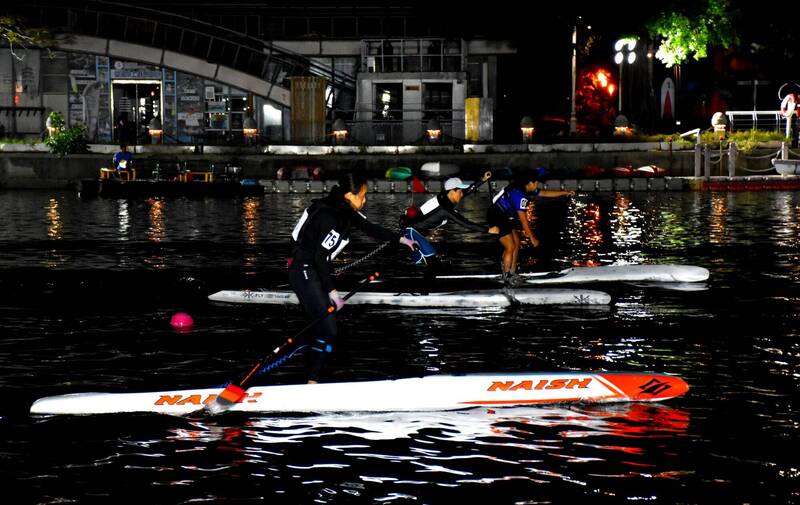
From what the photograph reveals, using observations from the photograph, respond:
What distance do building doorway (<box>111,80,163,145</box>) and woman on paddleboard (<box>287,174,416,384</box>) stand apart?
4539 cm

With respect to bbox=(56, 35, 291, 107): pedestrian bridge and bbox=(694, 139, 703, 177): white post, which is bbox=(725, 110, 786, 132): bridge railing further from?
bbox=(56, 35, 291, 107): pedestrian bridge

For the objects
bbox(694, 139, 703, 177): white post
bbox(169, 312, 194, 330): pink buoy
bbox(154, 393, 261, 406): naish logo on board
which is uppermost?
bbox(694, 139, 703, 177): white post

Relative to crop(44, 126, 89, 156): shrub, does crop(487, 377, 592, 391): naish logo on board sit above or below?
below

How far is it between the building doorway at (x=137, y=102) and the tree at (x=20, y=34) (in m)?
4.34

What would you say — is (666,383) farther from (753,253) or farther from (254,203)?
(254,203)

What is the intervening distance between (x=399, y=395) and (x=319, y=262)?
58.2 inches

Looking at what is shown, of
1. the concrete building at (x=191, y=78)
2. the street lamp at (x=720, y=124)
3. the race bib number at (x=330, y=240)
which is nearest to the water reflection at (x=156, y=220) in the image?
the concrete building at (x=191, y=78)

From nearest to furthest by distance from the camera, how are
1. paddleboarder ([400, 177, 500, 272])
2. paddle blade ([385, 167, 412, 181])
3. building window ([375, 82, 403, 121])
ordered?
paddleboarder ([400, 177, 500, 272]) → paddle blade ([385, 167, 412, 181]) → building window ([375, 82, 403, 121])

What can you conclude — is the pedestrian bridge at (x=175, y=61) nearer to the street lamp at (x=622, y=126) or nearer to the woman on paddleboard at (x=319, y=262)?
the street lamp at (x=622, y=126)

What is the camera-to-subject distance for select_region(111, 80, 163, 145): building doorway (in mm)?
56500

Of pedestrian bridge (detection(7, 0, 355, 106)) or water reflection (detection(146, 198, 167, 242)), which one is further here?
pedestrian bridge (detection(7, 0, 355, 106))

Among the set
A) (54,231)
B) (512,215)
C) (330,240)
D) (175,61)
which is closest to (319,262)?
(330,240)

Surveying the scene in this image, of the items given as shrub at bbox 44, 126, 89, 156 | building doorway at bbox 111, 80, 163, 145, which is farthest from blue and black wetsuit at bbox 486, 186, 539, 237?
building doorway at bbox 111, 80, 163, 145

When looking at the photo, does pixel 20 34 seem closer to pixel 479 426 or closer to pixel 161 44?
pixel 161 44
